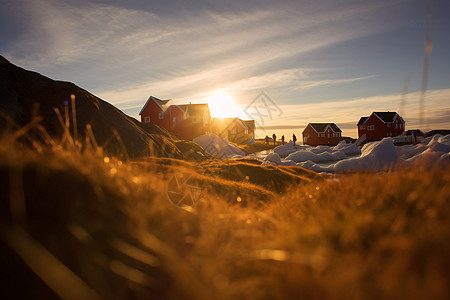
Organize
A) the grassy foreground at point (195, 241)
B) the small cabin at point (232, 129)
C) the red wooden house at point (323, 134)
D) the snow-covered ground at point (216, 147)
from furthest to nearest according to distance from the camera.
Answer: the small cabin at point (232, 129) → the red wooden house at point (323, 134) → the snow-covered ground at point (216, 147) → the grassy foreground at point (195, 241)

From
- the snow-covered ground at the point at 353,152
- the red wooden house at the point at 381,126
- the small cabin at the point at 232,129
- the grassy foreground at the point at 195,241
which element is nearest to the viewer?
the grassy foreground at the point at 195,241

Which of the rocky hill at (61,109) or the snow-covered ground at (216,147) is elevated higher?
the rocky hill at (61,109)

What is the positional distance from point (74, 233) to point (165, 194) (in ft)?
3.82

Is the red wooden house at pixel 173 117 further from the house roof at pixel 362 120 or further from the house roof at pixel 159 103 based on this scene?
Result: the house roof at pixel 362 120

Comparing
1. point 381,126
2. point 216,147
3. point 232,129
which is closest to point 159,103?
point 216,147

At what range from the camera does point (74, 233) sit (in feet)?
10.3

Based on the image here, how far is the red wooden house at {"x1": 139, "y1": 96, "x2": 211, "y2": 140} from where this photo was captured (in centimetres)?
4662

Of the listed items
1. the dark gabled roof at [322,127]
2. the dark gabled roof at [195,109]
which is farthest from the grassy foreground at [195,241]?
the dark gabled roof at [322,127]

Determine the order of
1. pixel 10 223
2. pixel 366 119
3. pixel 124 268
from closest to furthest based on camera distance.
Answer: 1. pixel 124 268
2. pixel 10 223
3. pixel 366 119

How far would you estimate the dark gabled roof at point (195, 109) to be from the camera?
50.2 metres

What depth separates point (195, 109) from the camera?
5144 cm

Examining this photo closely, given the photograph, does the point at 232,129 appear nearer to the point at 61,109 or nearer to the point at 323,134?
the point at 323,134

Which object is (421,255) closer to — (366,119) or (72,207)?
(72,207)

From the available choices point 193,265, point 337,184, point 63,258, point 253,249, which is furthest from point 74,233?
point 337,184
